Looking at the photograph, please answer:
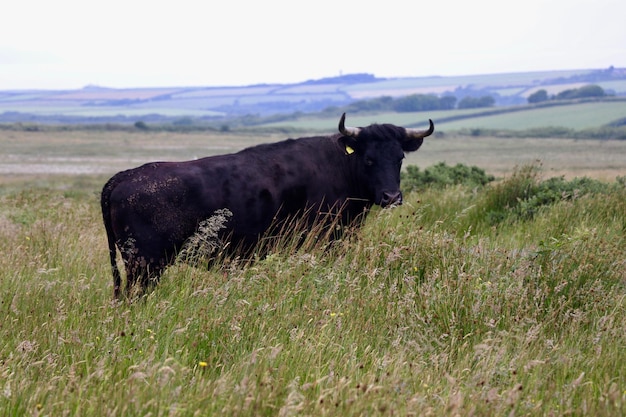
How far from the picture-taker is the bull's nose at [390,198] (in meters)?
8.76

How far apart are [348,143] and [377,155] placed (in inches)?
14.6

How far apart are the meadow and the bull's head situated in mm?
439

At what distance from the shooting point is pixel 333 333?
5254 mm

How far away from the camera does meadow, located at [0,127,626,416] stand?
3.88 metres

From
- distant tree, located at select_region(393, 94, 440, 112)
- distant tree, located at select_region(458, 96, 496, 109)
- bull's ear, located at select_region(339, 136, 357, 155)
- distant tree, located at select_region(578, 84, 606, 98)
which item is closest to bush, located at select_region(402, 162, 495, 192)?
bull's ear, located at select_region(339, 136, 357, 155)

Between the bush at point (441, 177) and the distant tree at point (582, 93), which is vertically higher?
the bush at point (441, 177)

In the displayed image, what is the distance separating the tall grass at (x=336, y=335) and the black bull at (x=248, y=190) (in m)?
0.47

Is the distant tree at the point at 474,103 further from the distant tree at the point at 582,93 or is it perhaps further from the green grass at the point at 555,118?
the green grass at the point at 555,118

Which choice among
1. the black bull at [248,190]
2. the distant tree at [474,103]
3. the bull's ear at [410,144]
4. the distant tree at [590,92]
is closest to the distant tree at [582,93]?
the distant tree at [590,92]

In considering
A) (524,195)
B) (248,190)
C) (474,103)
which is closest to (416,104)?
(474,103)

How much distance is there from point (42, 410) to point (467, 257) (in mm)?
4304

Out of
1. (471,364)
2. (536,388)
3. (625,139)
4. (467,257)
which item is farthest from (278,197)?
(625,139)

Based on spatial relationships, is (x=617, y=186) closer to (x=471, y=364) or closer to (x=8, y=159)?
(x=471, y=364)

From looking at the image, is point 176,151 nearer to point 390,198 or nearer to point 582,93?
point 390,198
